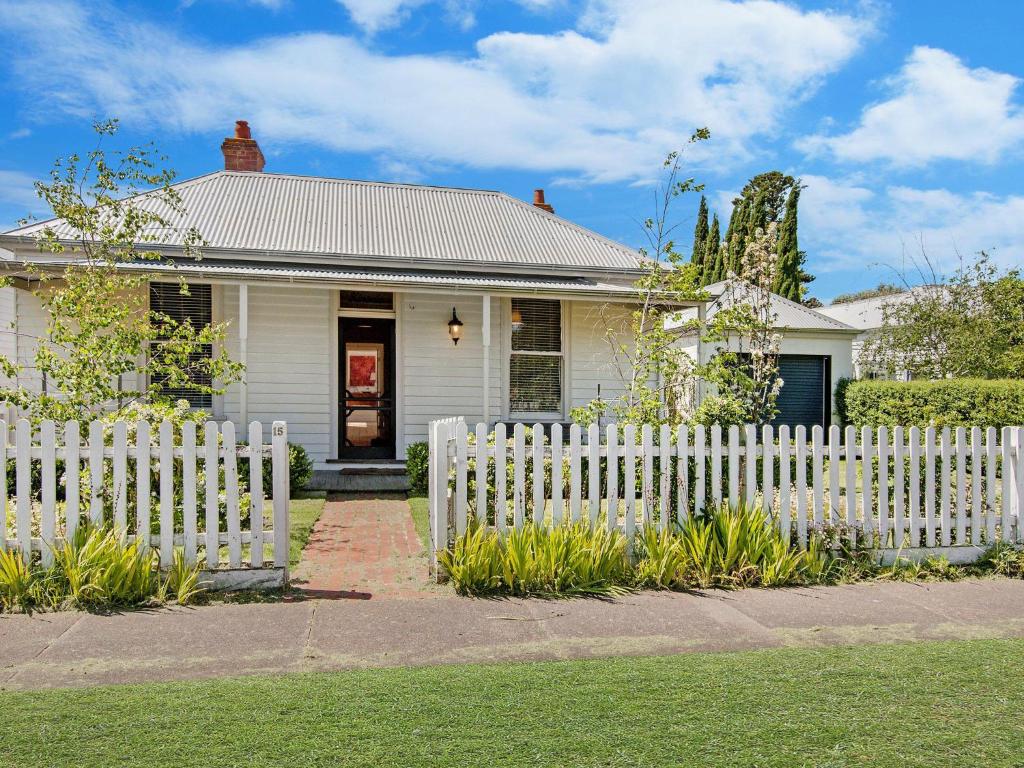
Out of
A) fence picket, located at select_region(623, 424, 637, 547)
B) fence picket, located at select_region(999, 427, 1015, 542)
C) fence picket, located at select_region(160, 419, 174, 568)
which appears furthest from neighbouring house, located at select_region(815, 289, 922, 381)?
fence picket, located at select_region(160, 419, 174, 568)

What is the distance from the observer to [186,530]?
16.6 feet

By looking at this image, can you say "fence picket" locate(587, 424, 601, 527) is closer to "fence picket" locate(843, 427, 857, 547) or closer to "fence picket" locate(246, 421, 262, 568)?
"fence picket" locate(843, 427, 857, 547)

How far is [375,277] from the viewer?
10961 mm

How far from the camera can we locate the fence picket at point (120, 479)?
4.98 m

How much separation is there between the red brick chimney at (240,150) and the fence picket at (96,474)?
11.9 metres

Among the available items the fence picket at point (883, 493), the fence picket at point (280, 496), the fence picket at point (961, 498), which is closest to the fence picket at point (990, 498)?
the fence picket at point (961, 498)

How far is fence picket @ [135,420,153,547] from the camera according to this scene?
500 centimetres

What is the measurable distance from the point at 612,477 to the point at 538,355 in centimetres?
700

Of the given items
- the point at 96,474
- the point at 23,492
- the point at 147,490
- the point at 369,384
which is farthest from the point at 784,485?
the point at 369,384

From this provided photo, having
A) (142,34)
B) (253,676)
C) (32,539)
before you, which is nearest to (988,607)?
(253,676)

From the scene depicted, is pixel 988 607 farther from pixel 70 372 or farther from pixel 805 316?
pixel 805 316

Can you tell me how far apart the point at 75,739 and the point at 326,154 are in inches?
594

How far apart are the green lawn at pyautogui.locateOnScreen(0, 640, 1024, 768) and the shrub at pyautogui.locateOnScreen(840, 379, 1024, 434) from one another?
751 centimetres

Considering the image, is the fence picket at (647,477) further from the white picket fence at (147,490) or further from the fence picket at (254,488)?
the fence picket at (254,488)
